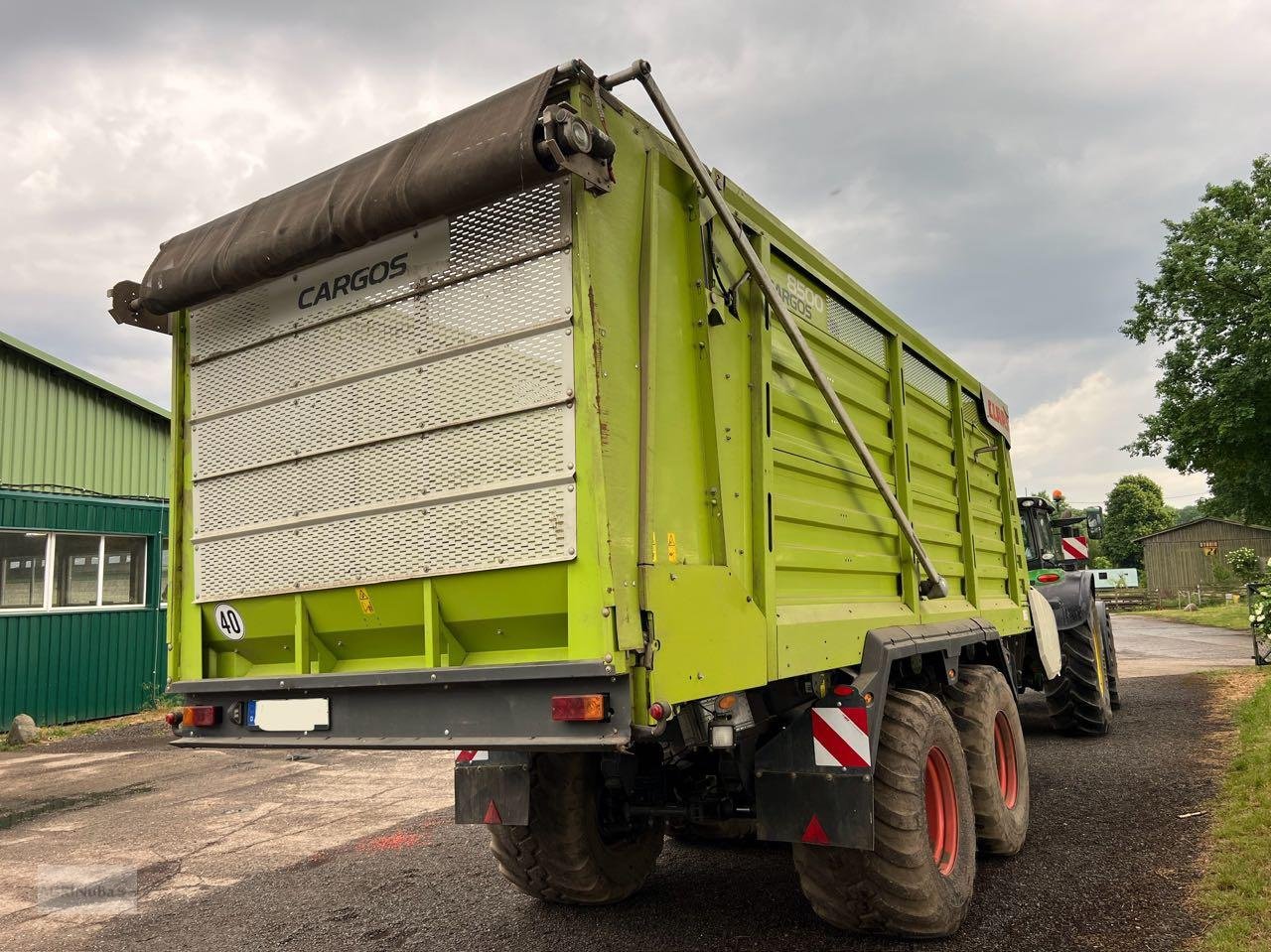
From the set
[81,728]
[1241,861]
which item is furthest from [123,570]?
[1241,861]

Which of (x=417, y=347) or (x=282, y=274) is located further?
(x=282, y=274)

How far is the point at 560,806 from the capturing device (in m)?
4.07

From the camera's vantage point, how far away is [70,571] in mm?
12438

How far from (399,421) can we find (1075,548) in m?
7.69

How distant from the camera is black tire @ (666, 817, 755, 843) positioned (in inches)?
203

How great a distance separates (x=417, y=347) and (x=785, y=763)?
201 cm

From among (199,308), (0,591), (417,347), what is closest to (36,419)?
(0,591)

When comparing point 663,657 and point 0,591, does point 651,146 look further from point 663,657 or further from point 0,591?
point 0,591

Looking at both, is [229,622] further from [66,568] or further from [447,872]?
Answer: [66,568]

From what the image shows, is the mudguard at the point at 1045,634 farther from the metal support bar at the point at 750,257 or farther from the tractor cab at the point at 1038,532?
the metal support bar at the point at 750,257

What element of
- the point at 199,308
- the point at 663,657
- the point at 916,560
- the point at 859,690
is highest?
the point at 199,308

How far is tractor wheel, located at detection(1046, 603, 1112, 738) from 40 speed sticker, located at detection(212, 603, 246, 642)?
22.3 feet

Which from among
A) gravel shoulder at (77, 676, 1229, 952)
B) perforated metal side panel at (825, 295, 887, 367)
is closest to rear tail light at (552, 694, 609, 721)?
gravel shoulder at (77, 676, 1229, 952)

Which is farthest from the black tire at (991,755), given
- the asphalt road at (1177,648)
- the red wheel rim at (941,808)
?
the asphalt road at (1177,648)
